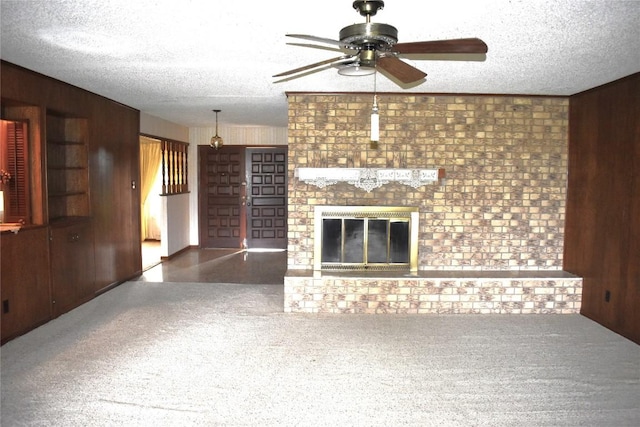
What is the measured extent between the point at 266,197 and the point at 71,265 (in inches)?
172

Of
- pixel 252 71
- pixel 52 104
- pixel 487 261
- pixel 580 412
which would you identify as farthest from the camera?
pixel 487 261

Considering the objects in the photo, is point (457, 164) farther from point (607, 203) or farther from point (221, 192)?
point (221, 192)

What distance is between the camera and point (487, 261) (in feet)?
16.4

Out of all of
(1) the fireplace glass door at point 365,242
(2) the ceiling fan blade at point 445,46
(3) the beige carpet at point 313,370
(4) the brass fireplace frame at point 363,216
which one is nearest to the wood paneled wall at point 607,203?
(3) the beige carpet at point 313,370

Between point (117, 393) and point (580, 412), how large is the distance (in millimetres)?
2727

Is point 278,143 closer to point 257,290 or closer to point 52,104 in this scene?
point 257,290

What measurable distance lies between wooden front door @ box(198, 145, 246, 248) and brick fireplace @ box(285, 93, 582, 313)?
3.96 m

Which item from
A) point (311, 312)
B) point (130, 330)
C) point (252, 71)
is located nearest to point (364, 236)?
point (311, 312)

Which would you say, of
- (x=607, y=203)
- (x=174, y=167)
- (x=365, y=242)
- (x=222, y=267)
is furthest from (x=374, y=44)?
(x=174, y=167)

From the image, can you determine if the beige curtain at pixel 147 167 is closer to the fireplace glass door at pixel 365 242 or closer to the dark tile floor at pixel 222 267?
the dark tile floor at pixel 222 267

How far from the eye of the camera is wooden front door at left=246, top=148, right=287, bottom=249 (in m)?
8.70

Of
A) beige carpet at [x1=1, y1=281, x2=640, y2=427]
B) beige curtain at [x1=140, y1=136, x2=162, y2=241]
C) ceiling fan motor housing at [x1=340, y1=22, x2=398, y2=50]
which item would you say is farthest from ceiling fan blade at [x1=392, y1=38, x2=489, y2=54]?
beige curtain at [x1=140, y1=136, x2=162, y2=241]

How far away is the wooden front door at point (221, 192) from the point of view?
8703mm

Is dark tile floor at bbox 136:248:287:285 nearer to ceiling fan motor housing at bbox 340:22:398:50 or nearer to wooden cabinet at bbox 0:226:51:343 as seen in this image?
wooden cabinet at bbox 0:226:51:343
